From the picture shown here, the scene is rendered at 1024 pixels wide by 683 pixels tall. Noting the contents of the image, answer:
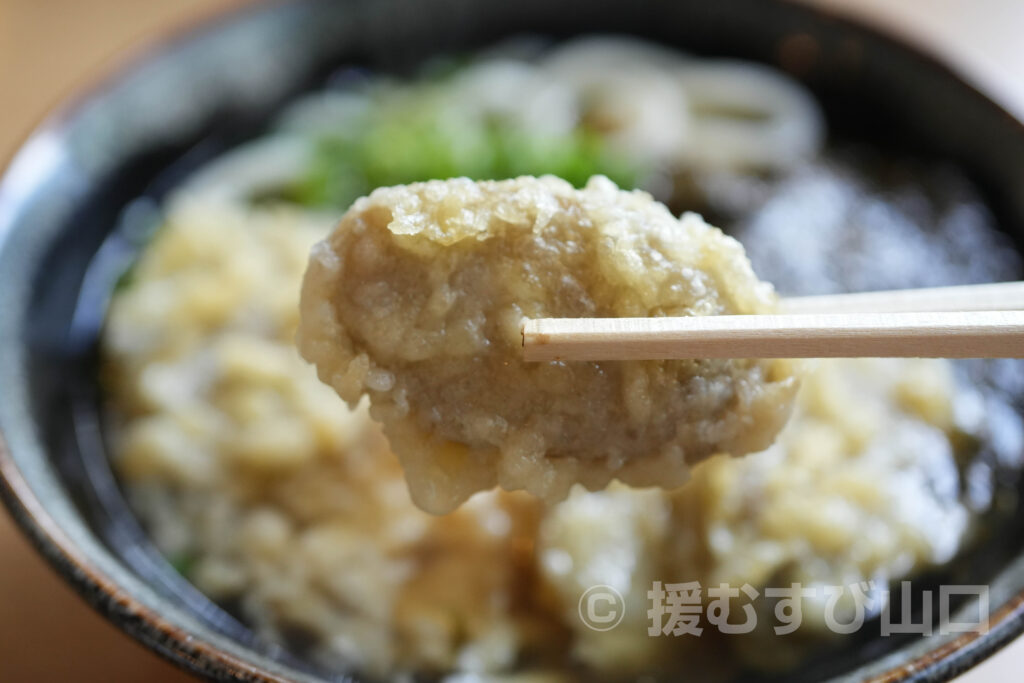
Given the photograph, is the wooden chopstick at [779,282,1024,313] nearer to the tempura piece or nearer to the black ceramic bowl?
the tempura piece

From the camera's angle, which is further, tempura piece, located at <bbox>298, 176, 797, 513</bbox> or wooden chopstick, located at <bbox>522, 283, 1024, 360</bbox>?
tempura piece, located at <bbox>298, 176, 797, 513</bbox>

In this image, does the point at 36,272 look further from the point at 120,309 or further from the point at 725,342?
the point at 725,342

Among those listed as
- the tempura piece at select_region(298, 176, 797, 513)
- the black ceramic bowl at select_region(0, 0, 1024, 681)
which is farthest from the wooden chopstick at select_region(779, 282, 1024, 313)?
the black ceramic bowl at select_region(0, 0, 1024, 681)

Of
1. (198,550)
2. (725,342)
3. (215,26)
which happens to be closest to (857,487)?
(725,342)

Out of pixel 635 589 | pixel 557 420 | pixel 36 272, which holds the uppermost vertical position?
pixel 557 420

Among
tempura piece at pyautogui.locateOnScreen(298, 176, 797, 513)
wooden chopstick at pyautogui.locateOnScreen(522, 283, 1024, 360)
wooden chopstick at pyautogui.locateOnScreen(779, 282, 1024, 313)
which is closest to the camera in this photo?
wooden chopstick at pyautogui.locateOnScreen(522, 283, 1024, 360)

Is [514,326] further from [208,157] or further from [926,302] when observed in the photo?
[208,157]
